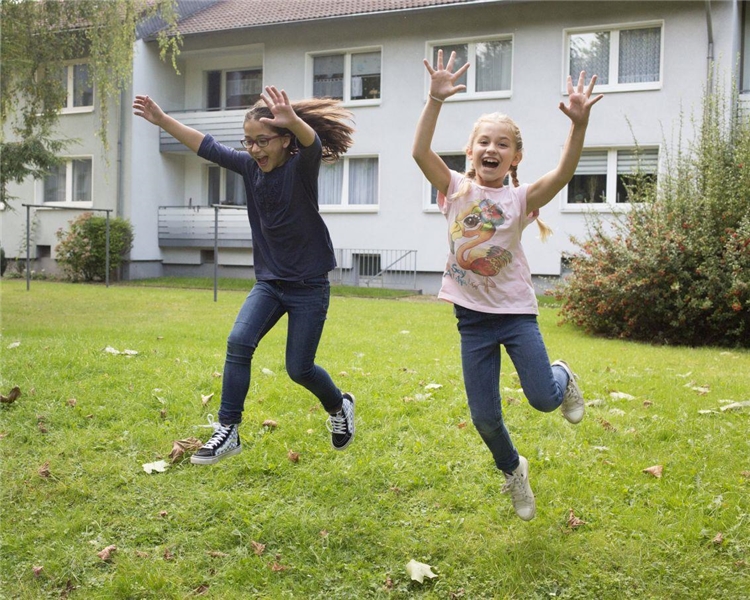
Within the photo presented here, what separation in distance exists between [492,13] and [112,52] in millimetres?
10341

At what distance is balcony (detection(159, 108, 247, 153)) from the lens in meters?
23.4

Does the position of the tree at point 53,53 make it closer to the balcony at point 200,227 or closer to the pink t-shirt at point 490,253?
the balcony at point 200,227

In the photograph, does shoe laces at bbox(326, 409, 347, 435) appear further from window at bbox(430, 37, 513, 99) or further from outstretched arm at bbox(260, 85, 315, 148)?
window at bbox(430, 37, 513, 99)

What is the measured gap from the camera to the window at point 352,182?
22.1 meters

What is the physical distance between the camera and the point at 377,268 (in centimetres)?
2184

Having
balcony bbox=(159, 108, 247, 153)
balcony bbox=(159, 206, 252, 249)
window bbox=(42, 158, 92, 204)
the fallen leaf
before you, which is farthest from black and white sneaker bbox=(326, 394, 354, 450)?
window bbox=(42, 158, 92, 204)

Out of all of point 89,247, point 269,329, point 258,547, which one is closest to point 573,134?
point 269,329

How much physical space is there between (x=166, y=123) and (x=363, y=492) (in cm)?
252

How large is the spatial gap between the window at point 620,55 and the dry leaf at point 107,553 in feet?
56.1

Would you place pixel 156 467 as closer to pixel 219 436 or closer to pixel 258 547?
pixel 219 436

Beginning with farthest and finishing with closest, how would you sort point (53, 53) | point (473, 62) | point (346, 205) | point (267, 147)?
1. point (346, 205)
2. point (473, 62)
3. point (53, 53)
4. point (267, 147)

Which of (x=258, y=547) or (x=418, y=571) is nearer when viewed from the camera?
(x=418, y=571)

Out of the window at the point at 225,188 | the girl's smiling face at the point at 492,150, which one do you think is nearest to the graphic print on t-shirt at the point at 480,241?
the girl's smiling face at the point at 492,150

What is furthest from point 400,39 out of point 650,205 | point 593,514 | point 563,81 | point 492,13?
point 593,514
